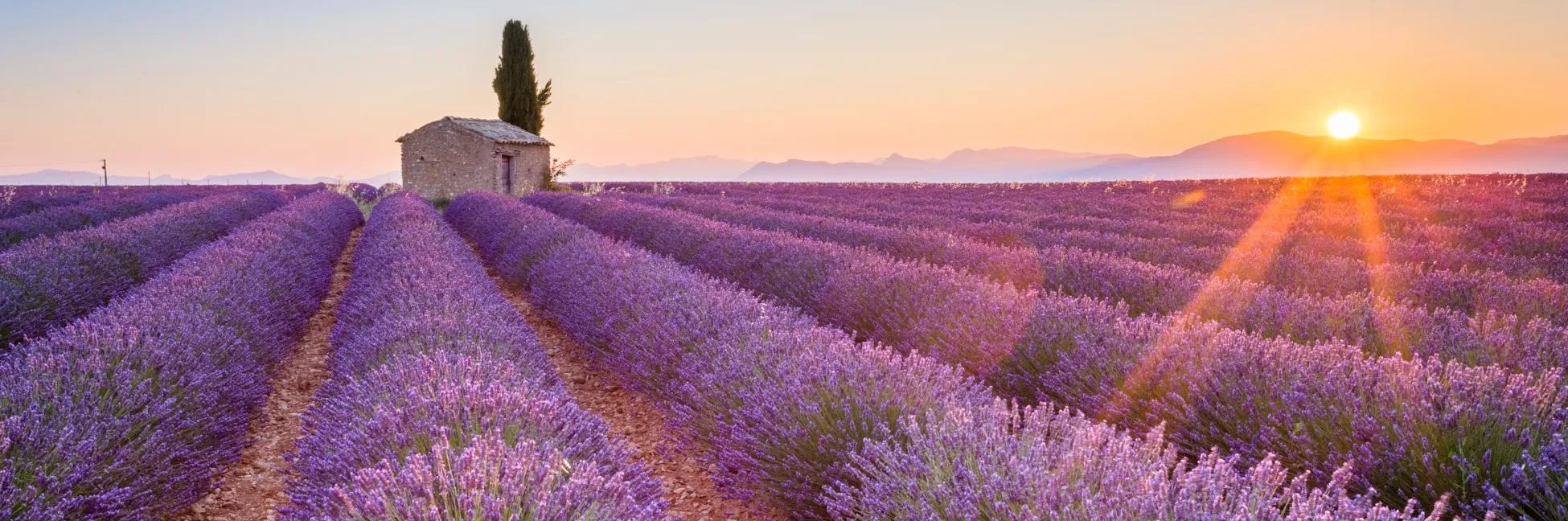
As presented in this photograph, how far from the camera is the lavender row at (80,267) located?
4598 mm

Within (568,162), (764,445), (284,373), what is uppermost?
(568,162)

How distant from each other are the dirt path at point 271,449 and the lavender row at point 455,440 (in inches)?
14.5

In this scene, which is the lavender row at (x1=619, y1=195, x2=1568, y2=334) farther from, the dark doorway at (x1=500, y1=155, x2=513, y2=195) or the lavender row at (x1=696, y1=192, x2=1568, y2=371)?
the dark doorway at (x1=500, y1=155, x2=513, y2=195)

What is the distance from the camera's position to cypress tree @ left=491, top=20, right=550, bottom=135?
30.2 metres

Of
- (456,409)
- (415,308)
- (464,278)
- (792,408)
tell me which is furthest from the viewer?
(464,278)

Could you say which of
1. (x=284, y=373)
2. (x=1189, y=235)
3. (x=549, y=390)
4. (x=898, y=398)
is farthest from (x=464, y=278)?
(x=1189, y=235)

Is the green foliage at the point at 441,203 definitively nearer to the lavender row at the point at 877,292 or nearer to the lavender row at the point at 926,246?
the lavender row at the point at 926,246

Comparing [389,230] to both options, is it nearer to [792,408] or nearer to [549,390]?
[549,390]

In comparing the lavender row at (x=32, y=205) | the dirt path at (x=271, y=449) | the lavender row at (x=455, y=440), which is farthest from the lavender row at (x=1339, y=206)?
the lavender row at (x=32, y=205)

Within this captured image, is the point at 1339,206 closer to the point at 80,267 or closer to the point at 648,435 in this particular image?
the point at 648,435

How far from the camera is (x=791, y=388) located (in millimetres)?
2564

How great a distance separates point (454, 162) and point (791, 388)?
72.0 ft

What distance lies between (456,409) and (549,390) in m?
0.53

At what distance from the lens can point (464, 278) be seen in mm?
5012
